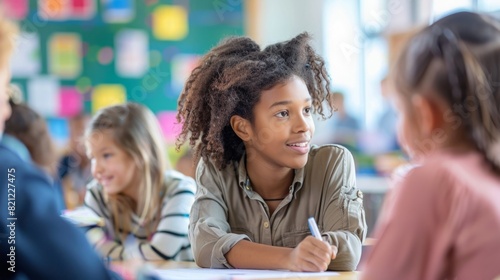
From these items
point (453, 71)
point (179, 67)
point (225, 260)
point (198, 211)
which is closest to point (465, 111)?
point (453, 71)

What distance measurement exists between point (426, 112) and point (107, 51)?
17.3 ft

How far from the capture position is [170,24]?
6086mm

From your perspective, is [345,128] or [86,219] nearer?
[86,219]

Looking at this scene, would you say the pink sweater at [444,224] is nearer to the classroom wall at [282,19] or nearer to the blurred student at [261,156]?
the blurred student at [261,156]

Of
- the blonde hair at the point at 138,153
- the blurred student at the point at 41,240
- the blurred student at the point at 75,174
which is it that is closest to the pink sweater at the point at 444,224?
the blurred student at the point at 41,240

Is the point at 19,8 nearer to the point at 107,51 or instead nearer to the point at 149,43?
A: the point at 107,51

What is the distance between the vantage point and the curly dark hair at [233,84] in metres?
1.76

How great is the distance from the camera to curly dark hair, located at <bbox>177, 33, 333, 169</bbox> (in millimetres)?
1760

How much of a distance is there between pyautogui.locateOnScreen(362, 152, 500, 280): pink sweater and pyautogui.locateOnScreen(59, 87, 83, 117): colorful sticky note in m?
5.22

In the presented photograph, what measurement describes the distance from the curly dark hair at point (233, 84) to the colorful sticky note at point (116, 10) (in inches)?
169

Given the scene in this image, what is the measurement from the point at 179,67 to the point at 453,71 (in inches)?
204

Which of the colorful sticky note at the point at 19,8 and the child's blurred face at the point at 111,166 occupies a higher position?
the colorful sticky note at the point at 19,8

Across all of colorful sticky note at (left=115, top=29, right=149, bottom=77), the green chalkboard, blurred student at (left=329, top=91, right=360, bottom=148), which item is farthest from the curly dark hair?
colorful sticky note at (left=115, top=29, right=149, bottom=77)

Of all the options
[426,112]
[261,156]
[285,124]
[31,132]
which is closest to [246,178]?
[261,156]
